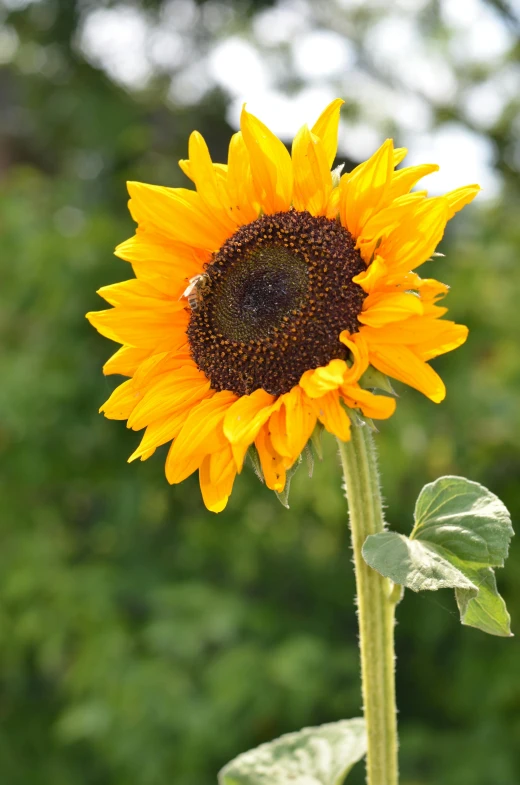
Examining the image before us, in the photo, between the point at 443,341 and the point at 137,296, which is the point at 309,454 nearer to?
the point at 443,341

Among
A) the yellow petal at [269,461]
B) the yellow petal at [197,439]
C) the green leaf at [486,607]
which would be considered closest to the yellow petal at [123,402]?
the yellow petal at [197,439]

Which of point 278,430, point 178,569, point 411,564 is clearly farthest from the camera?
point 178,569

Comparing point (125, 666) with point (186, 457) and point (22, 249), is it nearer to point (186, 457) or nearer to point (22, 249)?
point (22, 249)

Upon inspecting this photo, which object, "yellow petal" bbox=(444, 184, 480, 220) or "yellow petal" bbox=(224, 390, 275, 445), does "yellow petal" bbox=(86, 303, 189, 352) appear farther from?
"yellow petal" bbox=(444, 184, 480, 220)

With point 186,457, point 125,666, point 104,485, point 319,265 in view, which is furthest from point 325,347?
point 104,485

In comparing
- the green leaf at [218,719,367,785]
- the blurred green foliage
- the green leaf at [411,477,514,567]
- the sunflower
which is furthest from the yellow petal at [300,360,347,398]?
the blurred green foliage

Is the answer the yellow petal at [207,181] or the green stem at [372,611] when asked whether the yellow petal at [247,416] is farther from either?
the yellow petal at [207,181]

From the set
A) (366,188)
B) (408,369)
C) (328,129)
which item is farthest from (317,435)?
(328,129)
